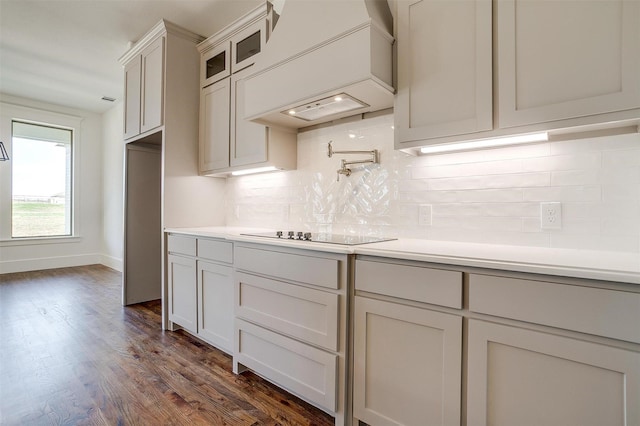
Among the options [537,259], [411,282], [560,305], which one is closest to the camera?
[560,305]

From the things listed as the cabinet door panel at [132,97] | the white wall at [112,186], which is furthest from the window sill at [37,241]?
the cabinet door panel at [132,97]

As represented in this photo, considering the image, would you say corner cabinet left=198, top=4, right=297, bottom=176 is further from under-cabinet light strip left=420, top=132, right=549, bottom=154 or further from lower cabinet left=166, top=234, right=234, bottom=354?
under-cabinet light strip left=420, top=132, right=549, bottom=154

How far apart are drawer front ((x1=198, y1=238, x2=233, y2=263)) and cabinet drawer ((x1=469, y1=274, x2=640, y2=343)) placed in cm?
162

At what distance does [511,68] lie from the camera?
1.37 metres

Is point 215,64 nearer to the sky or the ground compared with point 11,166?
nearer to the sky

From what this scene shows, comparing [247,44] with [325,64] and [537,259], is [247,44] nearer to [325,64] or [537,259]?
[325,64]

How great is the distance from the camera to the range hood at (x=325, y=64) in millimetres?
1645

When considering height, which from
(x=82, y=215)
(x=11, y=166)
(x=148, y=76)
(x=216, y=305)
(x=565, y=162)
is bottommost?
(x=216, y=305)

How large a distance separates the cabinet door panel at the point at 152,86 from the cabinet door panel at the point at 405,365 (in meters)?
2.70

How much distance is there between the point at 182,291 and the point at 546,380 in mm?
2606

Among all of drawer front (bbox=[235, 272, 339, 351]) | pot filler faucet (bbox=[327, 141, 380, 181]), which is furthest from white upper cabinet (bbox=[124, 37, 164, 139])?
drawer front (bbox=[235, 272, 339, 351])

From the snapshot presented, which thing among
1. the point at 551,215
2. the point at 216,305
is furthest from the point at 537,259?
the point at 216,305

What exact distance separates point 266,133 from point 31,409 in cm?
220

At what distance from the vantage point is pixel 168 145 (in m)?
2.93
